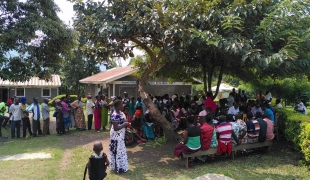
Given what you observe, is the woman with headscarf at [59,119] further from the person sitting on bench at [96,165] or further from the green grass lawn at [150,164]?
the person sitting on bench at [96,165]

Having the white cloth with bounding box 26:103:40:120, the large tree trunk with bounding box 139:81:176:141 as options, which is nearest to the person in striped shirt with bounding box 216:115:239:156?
the large tree trunk with bounding box 139:81:176:141

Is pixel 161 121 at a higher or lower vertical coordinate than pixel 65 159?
higher

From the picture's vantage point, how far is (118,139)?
6.30 m

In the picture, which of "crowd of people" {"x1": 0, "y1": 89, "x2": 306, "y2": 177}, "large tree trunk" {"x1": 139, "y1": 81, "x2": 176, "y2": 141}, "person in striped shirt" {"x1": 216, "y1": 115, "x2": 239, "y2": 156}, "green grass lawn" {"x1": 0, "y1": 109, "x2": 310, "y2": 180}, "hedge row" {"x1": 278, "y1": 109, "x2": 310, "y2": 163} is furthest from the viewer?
"large tree trunk" {"x1": 139, "y1": 81, "x2": 176, "y2": 141}

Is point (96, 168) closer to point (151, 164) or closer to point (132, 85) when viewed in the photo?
point (151, 164)

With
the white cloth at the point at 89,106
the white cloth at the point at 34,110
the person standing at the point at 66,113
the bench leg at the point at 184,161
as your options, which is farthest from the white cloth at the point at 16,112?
the bench leg at the point at 184,161

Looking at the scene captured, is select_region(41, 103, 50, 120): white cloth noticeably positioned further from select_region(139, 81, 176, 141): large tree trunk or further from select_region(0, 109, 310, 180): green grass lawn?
select_region(139, 81, 176, 141): large tree trunk

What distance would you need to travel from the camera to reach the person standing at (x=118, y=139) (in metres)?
6.14

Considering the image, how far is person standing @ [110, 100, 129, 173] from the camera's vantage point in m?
6.14

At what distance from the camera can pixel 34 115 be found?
34.7ft

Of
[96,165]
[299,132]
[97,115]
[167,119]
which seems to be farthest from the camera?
[97,115]

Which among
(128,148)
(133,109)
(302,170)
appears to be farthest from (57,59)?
(302,170)

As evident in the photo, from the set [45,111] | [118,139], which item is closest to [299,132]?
[118,139]

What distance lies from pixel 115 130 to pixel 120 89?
1320cm
